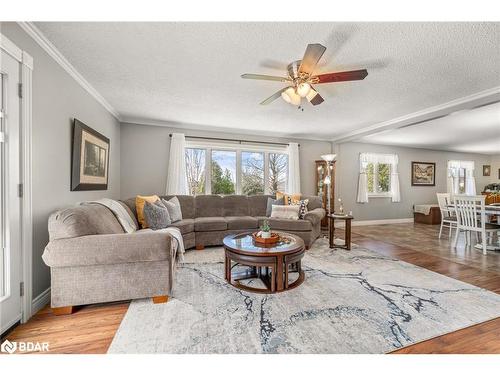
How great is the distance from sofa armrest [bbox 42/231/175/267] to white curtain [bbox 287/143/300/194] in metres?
3.99

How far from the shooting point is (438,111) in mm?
3568

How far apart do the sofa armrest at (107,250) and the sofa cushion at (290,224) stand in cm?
232

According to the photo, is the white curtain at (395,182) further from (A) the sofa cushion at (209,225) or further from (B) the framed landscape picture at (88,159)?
(B) the framed landscape picture at (88,159)

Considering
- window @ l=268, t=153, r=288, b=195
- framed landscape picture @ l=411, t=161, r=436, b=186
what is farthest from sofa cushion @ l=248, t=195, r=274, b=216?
framed landscape picture @ l=411, t=161, r=436, b=186

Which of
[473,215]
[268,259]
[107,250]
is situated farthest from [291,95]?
[473,215]

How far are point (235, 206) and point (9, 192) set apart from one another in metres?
3.37

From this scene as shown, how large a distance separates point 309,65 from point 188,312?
2346 millimetres

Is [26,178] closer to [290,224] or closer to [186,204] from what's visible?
[186,204]

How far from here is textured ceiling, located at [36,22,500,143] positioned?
1.86 meters

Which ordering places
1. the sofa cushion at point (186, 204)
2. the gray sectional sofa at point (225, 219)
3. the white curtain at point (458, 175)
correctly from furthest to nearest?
the white curtain at point (458, 175)
the sofa cushion at point (186, 204)
the gray sectional sofa at point (225, 219)

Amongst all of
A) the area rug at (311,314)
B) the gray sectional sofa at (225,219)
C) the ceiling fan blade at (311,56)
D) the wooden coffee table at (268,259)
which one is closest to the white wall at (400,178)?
the gray sectional sofa at (225,219)

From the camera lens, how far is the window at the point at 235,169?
507cm

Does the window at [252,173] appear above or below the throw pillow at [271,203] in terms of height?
above
